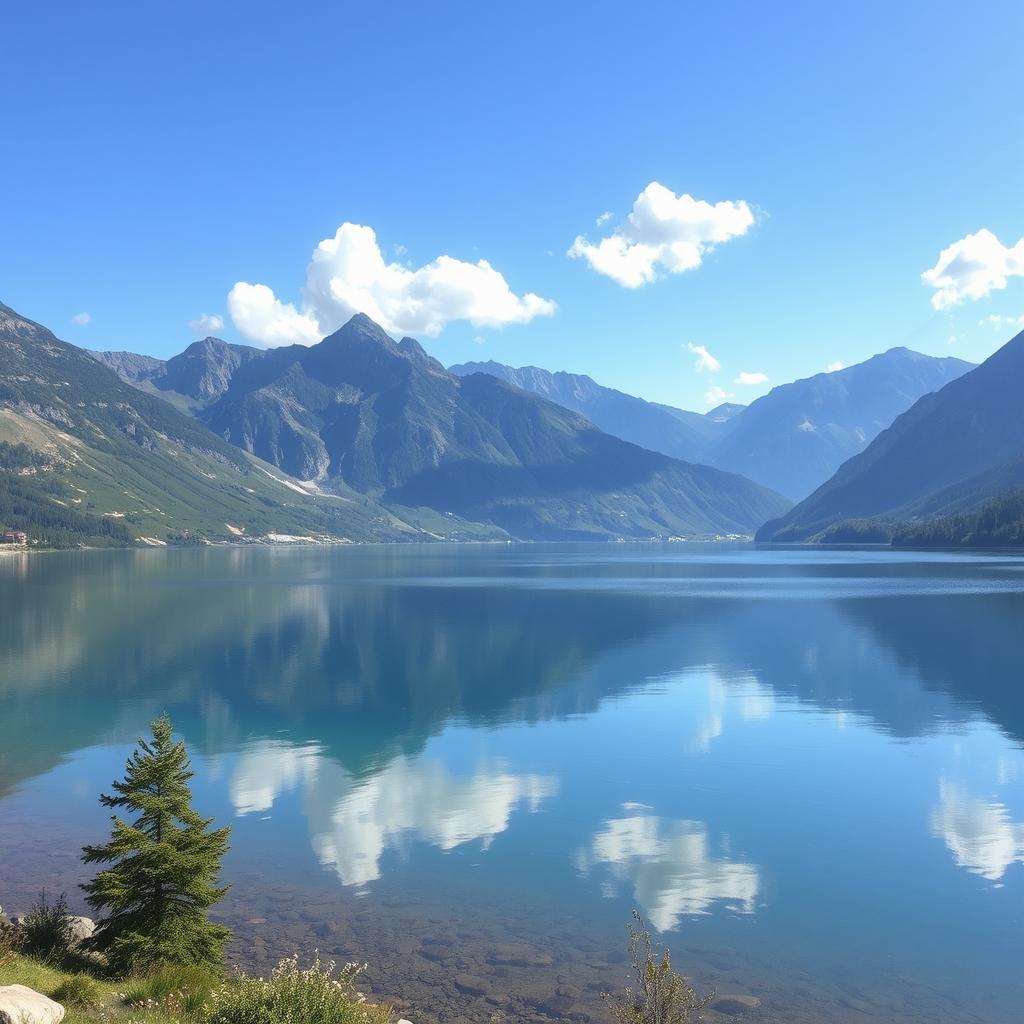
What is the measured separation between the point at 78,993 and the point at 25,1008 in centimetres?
328

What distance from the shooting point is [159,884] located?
20641 mm

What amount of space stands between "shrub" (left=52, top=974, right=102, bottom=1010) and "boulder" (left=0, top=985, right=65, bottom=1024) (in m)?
1.75

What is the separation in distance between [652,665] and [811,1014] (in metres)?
58.7

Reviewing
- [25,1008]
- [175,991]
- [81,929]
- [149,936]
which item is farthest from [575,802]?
[25,1008]

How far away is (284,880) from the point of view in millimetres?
29531

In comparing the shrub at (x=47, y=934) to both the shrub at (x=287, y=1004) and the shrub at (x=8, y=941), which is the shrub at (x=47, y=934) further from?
the shrub at (x=287, y=1004)

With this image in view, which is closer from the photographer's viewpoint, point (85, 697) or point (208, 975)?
point (208, 975)

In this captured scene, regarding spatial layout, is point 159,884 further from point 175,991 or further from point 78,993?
point 78,993

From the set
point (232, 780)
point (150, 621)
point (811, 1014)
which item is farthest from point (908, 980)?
point (150, 621)

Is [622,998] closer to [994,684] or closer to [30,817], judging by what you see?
[30,817]

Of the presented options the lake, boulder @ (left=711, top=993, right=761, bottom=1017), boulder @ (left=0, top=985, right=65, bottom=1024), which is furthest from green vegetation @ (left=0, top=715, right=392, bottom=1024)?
boulder @ (left=711, top=993, right=761, bottom=1017)

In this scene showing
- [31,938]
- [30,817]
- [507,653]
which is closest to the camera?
[31,938]

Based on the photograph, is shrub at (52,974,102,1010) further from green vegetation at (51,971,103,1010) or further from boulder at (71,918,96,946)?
boulder at (71,918,96,946)

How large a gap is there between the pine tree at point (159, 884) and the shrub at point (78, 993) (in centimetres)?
189
